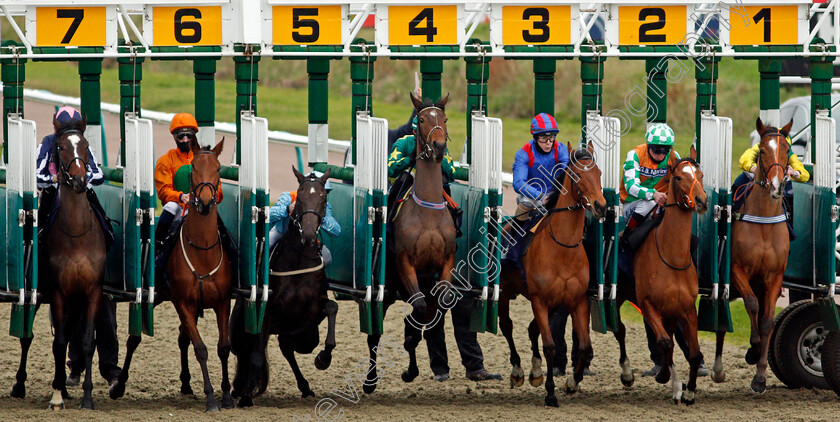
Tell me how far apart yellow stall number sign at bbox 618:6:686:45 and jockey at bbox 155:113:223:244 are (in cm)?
307

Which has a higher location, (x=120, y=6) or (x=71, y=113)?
(x=120, y=6)

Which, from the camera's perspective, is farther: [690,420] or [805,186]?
[805,186]

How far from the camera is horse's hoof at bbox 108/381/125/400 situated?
9.80 metres

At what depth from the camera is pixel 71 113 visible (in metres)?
9.22

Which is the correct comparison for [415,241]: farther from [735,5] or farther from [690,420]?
[735,5]

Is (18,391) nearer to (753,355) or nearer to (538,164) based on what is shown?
(538,164)

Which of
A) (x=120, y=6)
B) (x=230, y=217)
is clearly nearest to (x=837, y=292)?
(x=230, y=217)

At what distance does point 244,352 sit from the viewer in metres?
9.70

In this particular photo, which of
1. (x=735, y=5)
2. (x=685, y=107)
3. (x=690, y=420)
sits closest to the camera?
(x=690, y=420)

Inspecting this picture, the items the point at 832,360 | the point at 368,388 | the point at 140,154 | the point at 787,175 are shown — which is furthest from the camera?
the point at 368,388

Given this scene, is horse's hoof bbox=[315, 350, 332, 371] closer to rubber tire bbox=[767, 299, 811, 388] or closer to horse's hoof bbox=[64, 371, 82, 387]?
horse's hoof bbox=[64, 371, 82, 387]

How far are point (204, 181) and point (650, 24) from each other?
3333 mm

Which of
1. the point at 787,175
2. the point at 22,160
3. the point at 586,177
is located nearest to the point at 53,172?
the point at 22,160

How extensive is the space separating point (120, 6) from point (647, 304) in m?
4.14
